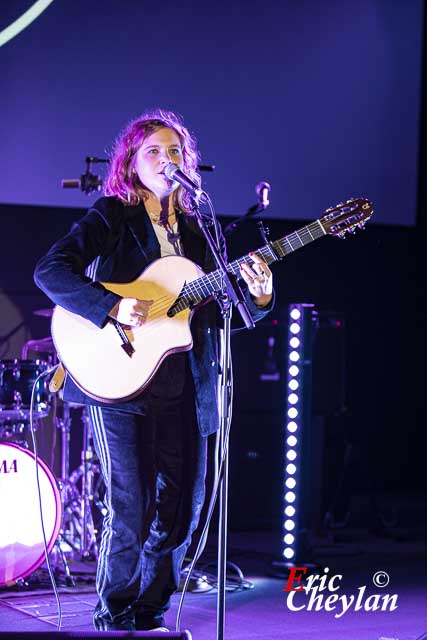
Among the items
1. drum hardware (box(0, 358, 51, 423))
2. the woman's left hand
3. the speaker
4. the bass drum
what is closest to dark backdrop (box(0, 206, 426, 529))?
drum hardware (box(0, 358, 51, 423))

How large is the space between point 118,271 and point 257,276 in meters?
0.59

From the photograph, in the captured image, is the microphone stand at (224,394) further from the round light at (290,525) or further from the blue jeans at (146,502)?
the round light at (290,525)

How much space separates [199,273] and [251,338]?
351 centimetres

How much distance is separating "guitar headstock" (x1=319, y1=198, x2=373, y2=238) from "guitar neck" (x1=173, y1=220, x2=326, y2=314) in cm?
3

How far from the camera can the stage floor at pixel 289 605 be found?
447 cm

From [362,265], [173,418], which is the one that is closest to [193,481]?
[173,418]

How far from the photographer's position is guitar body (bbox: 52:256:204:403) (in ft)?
12.4

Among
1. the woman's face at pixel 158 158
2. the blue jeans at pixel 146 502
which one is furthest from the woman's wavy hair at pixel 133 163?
the blue jeans at pixel 146 502

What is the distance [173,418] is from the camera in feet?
12.7

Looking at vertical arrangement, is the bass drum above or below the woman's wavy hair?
below
